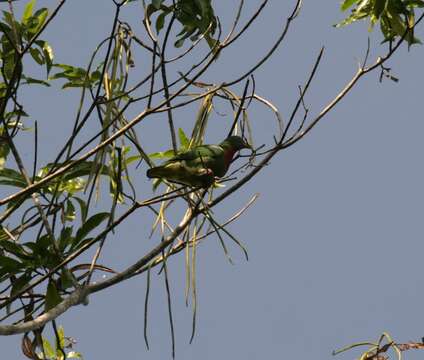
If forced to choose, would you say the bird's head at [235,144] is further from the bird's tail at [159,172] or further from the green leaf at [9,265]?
the green leaf at [9,265]

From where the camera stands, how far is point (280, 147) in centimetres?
346

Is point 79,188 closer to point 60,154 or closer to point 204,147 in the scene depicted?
point 204,147

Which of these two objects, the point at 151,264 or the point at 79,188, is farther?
the point at 79,188

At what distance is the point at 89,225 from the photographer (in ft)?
12.5

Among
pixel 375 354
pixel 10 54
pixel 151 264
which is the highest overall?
pixel 10 54

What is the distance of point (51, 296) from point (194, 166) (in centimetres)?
89

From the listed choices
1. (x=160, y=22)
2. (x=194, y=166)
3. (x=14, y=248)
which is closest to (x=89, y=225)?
(x=14, y=248)

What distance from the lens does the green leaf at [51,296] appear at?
3641mm

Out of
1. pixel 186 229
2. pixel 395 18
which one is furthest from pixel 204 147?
pixel 395 18

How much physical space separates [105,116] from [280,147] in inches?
27.7

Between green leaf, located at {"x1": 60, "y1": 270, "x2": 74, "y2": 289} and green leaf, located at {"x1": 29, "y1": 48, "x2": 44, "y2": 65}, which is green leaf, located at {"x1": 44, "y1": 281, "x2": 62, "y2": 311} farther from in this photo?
green leaf, located at {"x1": 29, "y1": 48, "x2": 44, "y2": 65}

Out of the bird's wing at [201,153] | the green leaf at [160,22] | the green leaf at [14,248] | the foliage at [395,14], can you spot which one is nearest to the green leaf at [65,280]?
the green leaf at [14,248]

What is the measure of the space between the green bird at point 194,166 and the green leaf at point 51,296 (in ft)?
2.37

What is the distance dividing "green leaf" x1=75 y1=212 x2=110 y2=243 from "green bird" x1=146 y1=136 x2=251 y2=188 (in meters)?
0.35
